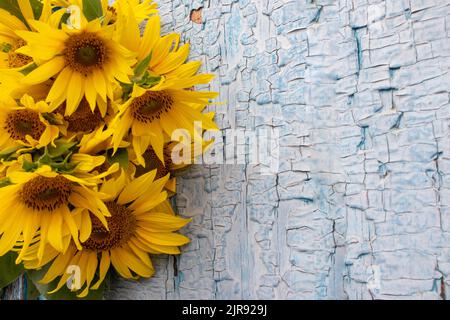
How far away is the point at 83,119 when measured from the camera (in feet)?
1.59

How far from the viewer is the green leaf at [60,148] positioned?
0.45m

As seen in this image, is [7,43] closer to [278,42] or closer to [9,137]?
[9,137]

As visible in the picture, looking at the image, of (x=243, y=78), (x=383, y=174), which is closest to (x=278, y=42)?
(x=243, y=78)

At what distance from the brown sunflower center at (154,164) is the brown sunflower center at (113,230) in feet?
0.13

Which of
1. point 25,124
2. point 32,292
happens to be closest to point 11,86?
point 25,124

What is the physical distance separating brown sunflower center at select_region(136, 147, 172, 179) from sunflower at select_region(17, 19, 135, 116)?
7cm

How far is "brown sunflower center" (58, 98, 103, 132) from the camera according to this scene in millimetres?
480

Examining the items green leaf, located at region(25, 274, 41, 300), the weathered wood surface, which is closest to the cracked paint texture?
the weathered wood surface

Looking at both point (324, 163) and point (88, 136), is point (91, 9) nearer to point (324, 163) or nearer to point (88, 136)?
point (88, 136)

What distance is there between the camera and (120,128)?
0.45 m

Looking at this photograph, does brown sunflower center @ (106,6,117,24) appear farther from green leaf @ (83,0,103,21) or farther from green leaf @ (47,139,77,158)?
green leaf @ (47,139,77,158)

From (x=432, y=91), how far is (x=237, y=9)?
0.66ft

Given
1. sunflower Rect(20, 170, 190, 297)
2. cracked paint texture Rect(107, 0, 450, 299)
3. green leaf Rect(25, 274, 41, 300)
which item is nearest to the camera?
cracked paint texture Rect(107, 0, 450, 299)

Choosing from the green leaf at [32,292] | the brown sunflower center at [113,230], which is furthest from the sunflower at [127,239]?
the green leaf at [32,292]
